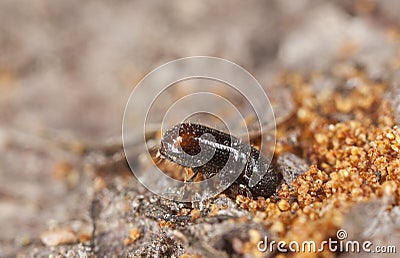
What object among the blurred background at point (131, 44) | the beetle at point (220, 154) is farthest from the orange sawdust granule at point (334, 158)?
the blurred background at point (131, 44)

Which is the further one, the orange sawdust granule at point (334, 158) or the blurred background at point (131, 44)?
the blurred background at point (131, 44)

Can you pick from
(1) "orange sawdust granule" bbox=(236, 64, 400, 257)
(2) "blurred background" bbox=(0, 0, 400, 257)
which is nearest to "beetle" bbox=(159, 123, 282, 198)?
(1) "orange sawdust granule" bbox=(236, 64, 400, 257)

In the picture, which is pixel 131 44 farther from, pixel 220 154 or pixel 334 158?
pixel 334 158

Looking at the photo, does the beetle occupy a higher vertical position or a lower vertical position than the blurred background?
lower

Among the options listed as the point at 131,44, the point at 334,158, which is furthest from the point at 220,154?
the point at 131,44

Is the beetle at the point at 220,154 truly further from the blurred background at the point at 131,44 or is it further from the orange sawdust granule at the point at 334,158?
the blurred background at the point at 131,44

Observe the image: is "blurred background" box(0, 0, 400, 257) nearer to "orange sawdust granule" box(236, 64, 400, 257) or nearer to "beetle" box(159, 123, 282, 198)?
"orange sawdust granule" box(236, 64, 400, 257)
